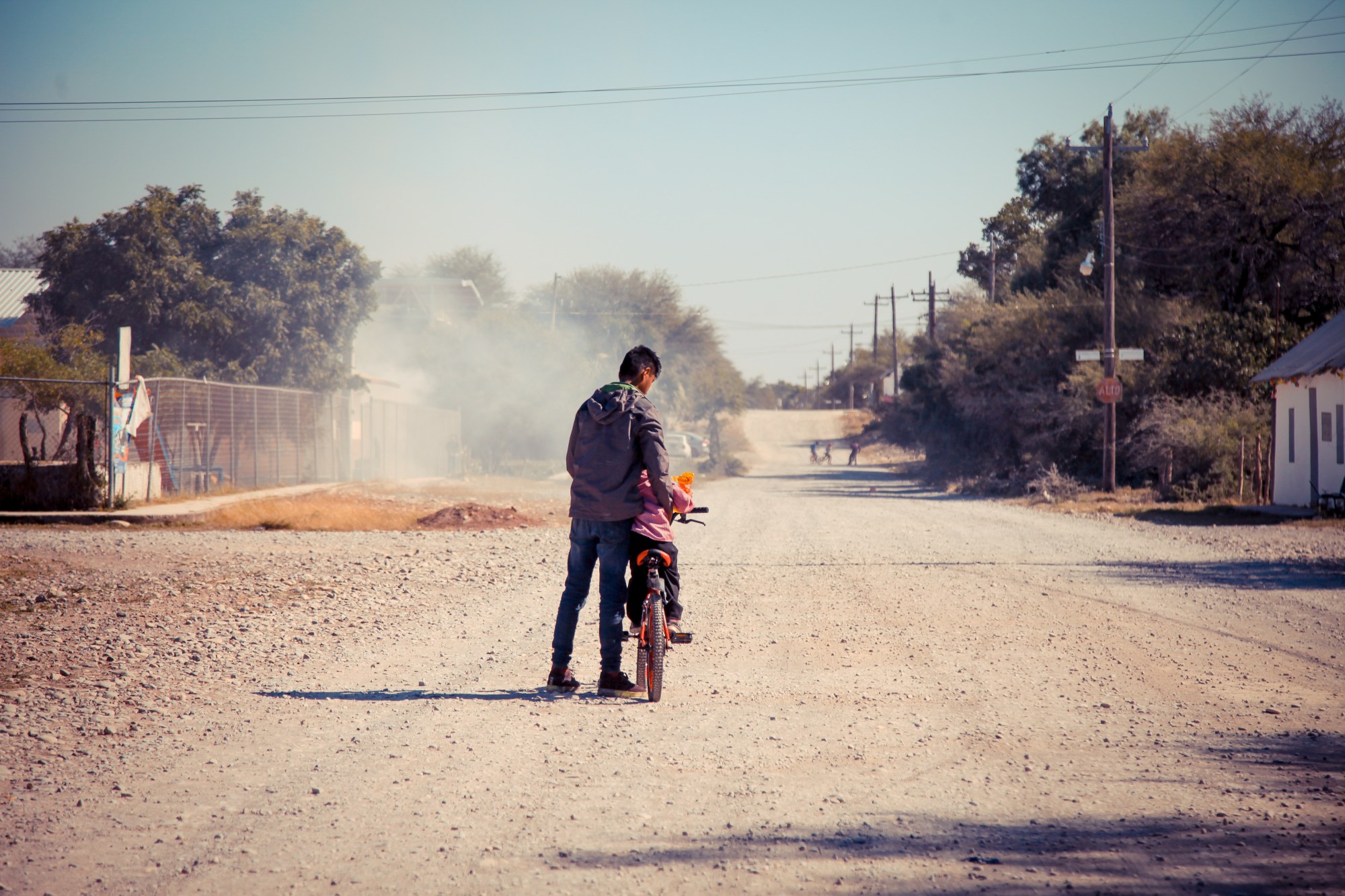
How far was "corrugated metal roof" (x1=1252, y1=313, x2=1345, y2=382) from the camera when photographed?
20.1 m

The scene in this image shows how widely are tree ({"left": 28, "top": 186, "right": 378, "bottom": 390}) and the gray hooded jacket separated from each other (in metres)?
28.5

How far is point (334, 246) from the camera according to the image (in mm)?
34688

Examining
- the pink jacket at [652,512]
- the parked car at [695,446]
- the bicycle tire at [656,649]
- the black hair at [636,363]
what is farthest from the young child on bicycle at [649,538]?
the parked car at [695,446]

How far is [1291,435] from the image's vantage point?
2252 centimetres

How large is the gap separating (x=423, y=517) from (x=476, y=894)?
16.6 meters

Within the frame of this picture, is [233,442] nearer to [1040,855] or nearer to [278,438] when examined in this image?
[278,438]

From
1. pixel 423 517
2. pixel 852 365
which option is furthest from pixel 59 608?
pixel 852 365

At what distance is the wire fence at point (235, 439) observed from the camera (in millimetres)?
20875

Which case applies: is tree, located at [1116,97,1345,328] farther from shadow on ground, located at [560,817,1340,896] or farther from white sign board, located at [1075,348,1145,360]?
shadow on ground, located at [560,817,1340,896]

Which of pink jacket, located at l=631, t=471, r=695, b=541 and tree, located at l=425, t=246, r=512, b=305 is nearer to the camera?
pink jacket, located at l=631, t=471, r=695, b=541

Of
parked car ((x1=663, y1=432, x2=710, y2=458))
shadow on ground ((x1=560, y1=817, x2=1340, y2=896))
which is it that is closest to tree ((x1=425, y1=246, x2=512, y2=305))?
Answer: parked car ((x1=663, y1=432, x2=710, y2=458))

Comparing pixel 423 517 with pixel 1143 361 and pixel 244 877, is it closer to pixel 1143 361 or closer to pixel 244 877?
pixel 244 877

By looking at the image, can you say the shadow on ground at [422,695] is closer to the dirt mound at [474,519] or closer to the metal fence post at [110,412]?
the dirt mound at [474,519]

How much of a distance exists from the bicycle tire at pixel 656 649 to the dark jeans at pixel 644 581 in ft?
0.40
